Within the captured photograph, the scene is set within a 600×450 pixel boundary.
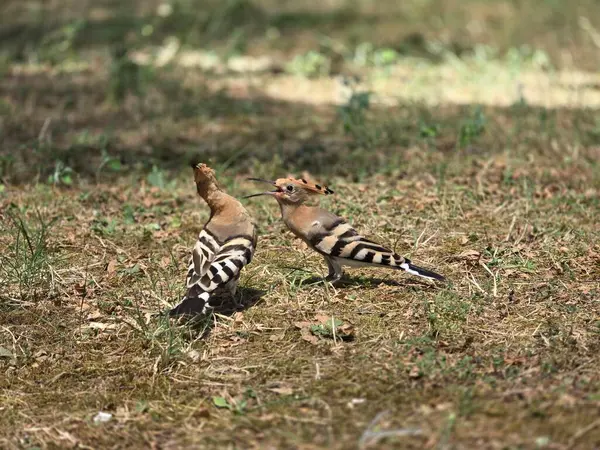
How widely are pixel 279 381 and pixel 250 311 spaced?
0.91 metres

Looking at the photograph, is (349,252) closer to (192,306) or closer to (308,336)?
(308,336)

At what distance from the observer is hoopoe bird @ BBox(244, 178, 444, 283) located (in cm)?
605

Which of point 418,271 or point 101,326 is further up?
point 418,271

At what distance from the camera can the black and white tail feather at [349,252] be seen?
238 inches

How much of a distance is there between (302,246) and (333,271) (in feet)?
2.87

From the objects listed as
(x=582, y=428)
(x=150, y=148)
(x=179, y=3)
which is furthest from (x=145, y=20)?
(x=582, y=428)

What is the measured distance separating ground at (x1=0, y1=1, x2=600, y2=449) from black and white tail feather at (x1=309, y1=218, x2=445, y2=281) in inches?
6.1

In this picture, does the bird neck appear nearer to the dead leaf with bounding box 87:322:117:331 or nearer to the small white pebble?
the dead leaf with bounding box 87:322:117:331

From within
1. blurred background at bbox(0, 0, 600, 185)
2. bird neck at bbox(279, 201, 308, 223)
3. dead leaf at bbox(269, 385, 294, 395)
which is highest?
bird neck at bbox(279, 201, 308, 223)

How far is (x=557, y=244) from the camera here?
22.3 feet

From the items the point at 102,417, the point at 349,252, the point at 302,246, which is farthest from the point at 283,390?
the point at 302,246

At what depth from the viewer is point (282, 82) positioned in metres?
12.1

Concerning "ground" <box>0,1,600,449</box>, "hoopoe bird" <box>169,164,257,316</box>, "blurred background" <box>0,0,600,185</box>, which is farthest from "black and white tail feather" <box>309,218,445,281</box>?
"blurred background" <box>0,0,600,185</box>

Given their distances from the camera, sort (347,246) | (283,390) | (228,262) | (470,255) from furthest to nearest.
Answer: (470,255) < (347,246) < (228,262) < (283,390)
